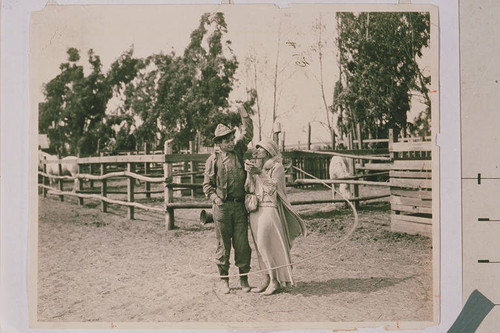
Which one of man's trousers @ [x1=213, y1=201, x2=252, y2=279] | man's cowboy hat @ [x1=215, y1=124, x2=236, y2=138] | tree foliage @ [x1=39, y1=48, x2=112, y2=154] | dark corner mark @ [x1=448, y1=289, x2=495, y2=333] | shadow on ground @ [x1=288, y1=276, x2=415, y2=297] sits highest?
tree foliage @ [x1=39, y1=48, x2=112, y2=154]

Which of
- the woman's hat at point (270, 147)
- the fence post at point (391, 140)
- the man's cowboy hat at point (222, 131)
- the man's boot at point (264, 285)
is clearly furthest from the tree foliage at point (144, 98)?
the man's boot at point (264, 285)

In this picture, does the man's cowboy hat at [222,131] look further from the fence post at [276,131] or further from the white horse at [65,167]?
the white horse at [65,167]

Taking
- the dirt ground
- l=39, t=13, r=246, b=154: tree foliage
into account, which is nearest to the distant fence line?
the dirt ground

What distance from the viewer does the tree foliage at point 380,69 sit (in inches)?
215

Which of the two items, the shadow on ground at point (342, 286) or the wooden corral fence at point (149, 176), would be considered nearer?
the shadow on ground at point (342, 286)

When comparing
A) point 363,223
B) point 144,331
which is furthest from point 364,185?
point 144,331

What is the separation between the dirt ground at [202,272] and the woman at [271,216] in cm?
25

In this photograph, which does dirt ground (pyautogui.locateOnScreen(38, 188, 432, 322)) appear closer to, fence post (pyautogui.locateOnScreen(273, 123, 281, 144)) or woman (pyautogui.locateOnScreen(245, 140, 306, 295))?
woman (pyautogui.locateOnScreen(245, 140, 306, 295))

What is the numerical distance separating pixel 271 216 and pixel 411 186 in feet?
5.81

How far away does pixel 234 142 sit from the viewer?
5.05 m

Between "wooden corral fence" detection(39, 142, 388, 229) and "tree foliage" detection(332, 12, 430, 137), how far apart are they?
0.45 metres

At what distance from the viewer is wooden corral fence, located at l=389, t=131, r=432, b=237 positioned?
538 cm

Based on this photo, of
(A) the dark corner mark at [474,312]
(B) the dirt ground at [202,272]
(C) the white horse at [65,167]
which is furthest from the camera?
(C) the white horse at [65,167]

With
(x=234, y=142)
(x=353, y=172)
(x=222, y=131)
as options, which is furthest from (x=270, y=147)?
(x=353, y=172)
